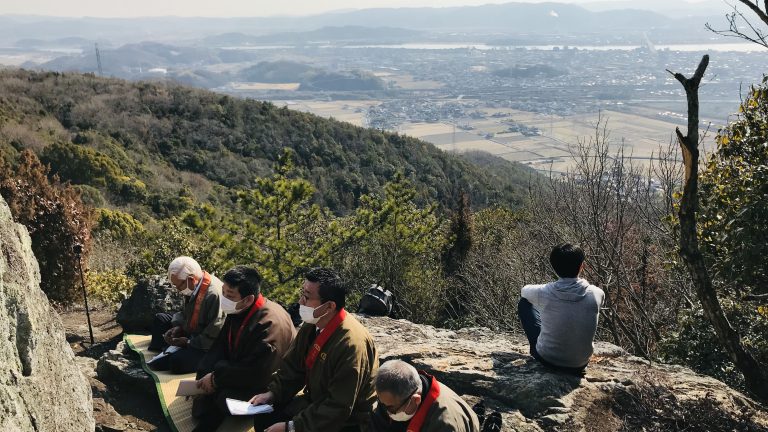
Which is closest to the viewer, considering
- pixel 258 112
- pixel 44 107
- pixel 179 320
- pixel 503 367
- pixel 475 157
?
pixel 503 367

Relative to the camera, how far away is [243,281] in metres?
4.73

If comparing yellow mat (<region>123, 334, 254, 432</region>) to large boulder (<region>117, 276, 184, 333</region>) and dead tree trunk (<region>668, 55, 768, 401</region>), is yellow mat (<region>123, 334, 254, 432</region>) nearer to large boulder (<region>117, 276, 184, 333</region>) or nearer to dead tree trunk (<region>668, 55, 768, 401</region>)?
large boulder (<region>117, 276, 184, 333</region>)

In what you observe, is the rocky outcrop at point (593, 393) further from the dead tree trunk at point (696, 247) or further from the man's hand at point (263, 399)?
the man's hand at point (263, 399)

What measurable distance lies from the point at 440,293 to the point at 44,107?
1310 inches

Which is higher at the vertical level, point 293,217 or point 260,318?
point 260,318

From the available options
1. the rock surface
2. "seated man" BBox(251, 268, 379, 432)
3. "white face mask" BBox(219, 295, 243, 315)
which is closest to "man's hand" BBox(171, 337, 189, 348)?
the rock surface

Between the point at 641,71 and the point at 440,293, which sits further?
the point at 641,71

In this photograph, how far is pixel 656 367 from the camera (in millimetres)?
5703

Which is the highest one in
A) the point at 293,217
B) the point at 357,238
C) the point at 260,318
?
the point at 260,318

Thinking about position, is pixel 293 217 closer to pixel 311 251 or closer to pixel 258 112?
pixel 311 251

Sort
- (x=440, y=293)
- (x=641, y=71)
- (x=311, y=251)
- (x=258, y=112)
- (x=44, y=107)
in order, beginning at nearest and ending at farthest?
1. (x=311, y=251)
2. (x=440, y=293)
3. (x=44, y=107)
4. (x=258, y=112)
5. (x=641, y=71)

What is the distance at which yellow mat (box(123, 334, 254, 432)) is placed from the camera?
4.93 meters

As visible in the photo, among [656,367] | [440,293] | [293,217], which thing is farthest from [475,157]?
[656,367]

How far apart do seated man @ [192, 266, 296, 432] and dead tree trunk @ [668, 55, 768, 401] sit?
3.20 m
